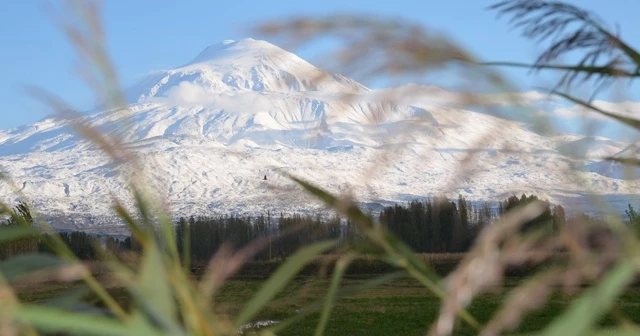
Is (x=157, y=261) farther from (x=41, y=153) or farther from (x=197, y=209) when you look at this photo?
(x=41, y=153)

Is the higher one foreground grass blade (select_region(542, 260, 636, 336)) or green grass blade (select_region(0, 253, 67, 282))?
green grass blade (select_region(0, 253, 67, 282))

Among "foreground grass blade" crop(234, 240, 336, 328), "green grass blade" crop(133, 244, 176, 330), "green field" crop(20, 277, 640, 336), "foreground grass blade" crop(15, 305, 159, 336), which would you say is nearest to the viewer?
"foreground grass blade" crop(15, 305, 159, 336)

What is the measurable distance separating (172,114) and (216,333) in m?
180

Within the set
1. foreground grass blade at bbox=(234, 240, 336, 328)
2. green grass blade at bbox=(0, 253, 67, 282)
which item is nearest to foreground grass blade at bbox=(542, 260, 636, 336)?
foreground grass blade at bbox=(234, 240, 336, 328)

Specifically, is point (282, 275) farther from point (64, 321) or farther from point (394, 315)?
point (394, 315)

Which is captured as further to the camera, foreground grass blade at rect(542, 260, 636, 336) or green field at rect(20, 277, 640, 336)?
green field at rect(20, 277, 640, 336)

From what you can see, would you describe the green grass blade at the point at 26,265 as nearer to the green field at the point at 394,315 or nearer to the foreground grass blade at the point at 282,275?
the foreground grass blade at the point at 282,275

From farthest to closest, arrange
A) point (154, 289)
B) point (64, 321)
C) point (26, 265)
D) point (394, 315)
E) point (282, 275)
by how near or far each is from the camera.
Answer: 1. point (394, 315)
2. point (26, 265)
3. point (282, 275)
4. point (154, 289)
5. point (64, 321)

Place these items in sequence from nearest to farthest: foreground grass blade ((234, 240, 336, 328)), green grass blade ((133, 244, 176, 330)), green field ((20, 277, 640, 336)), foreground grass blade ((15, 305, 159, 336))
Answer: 1. foreground grass blade ((15, 305, 159, 336))
2. green grass blade ((133, 244, 176, 330))
3. foreground grass blade ((234, 240, 336, 328))
4. green field ((20, 277, 640, 336))

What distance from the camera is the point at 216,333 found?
0.72 metres

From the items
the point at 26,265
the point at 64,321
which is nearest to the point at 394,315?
the point at 26,265

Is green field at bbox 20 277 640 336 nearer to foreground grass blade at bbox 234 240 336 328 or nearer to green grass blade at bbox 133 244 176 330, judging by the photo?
foreground grass blade at bbox 234 240 336 328

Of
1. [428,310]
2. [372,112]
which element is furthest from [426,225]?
[372,112]

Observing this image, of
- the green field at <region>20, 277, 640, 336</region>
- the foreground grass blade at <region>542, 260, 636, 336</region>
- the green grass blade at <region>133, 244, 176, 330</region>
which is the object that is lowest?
the green field at <region>20, 277, 640, 336</region>
